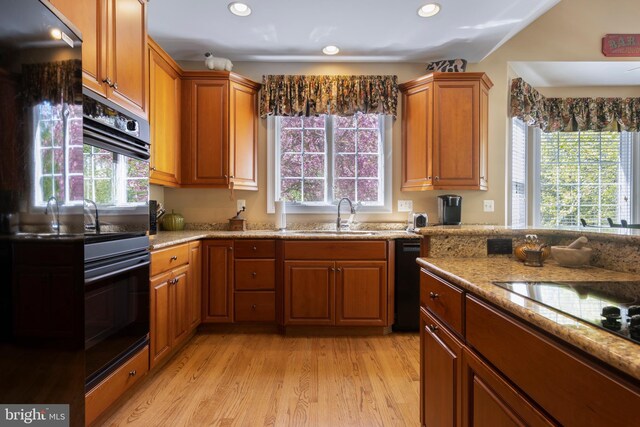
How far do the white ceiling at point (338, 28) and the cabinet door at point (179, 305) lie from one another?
1.94 metres

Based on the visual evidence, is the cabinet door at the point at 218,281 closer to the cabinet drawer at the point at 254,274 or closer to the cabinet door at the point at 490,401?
the cabinet drawer at the point at 254,274

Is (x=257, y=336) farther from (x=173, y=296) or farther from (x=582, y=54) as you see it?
(x=582, y=54)

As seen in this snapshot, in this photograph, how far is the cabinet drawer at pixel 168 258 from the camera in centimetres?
195

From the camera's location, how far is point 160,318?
202 centimetres

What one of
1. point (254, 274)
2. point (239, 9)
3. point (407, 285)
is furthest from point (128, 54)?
point (407, 285)

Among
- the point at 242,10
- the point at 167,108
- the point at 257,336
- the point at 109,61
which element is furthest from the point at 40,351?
the point at 242,10

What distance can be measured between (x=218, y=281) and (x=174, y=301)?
1.68 ft

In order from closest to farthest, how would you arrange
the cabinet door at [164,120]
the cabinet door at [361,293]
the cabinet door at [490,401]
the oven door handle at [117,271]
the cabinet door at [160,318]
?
the cabinet door at [490,401]
the oven door handle at [117,271]
the cabinet door at [160,318]
the cabinet door at [164,120]
the cabinet door at [361,293]

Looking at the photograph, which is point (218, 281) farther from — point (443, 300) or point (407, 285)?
point (443, 300)

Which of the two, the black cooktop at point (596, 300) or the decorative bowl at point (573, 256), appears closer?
the black cooktop at point (596, 300)

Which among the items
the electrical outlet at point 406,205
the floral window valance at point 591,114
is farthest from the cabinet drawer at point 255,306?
the floral window valance at point 591,114

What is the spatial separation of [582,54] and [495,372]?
12.6 feet

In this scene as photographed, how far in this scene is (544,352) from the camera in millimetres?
678

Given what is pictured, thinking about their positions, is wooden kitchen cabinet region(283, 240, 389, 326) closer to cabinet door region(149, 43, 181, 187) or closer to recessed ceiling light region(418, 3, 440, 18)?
cabinet door region(149, 43, 181, 187)
